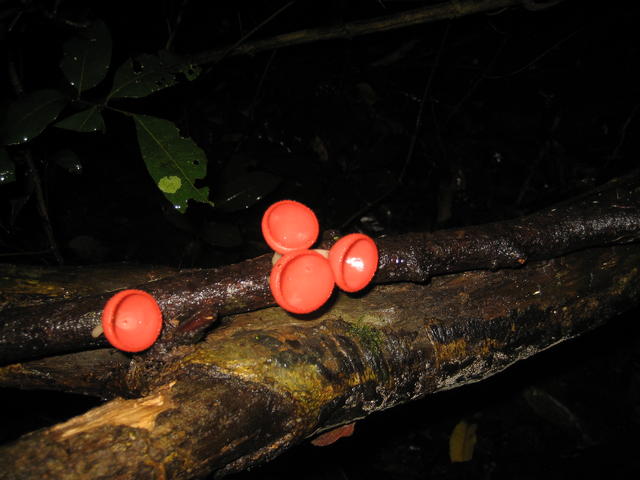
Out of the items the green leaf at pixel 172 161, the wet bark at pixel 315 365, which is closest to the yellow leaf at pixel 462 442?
the wet bark at pixel 315 365

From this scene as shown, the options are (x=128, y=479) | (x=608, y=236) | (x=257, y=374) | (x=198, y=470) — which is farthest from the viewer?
(x=608, y=236)

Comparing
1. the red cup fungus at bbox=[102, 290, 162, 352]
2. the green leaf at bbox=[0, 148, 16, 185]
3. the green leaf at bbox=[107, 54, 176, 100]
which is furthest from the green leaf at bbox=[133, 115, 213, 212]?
the green leaf at bbox=[0, 148, 16, 185]

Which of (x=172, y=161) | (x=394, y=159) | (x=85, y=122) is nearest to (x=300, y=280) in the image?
(x=172, y=161)

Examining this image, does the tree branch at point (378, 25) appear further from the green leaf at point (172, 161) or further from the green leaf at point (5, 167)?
the green leaf at point (5, 167)

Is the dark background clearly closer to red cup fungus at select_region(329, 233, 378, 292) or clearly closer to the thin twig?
the thin twig

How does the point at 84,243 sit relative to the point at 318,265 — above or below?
above

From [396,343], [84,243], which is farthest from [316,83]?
[396,343]

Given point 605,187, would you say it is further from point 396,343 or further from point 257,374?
point 257,374

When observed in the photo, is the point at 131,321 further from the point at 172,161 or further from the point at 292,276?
the point at 172,161
